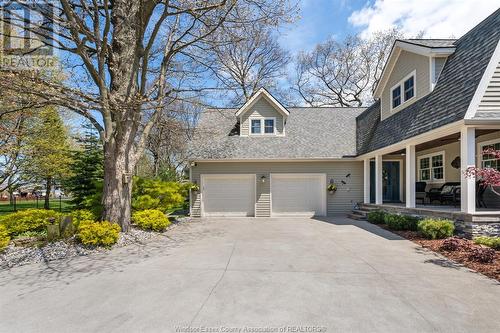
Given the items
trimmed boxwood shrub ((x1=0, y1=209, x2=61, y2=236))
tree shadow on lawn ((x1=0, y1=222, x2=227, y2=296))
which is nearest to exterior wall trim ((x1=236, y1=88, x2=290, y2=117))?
tree shadow on lawn ((x1=0, y1=222, x2=227, y2=296))

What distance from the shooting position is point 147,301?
4.04 metres

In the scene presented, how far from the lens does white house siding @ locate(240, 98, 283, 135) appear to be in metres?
15.0

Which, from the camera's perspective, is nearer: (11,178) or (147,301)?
(147,301)

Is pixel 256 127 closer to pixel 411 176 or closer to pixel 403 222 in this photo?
pixel 411 176

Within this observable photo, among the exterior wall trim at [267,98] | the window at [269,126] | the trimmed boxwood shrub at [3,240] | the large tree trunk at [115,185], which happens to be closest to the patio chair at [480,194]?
the exterior wall trim at [267,98]

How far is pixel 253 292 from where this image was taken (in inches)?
169

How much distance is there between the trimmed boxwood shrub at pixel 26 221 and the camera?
7746mm

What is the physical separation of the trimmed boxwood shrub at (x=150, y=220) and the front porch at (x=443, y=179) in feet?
29.0

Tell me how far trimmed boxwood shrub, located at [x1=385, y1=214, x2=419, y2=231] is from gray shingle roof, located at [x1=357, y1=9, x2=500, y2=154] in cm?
283

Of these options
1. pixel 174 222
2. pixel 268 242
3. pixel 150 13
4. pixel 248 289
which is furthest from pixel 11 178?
pixel 248 289

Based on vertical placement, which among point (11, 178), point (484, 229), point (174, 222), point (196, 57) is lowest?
point (174, 222)

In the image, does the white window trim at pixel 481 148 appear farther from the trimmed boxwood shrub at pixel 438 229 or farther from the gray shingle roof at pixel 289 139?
the gray shingle roof at pixel 289 139

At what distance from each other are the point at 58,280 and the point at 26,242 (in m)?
3.40

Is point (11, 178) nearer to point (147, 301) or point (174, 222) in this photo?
point (174, 222)
